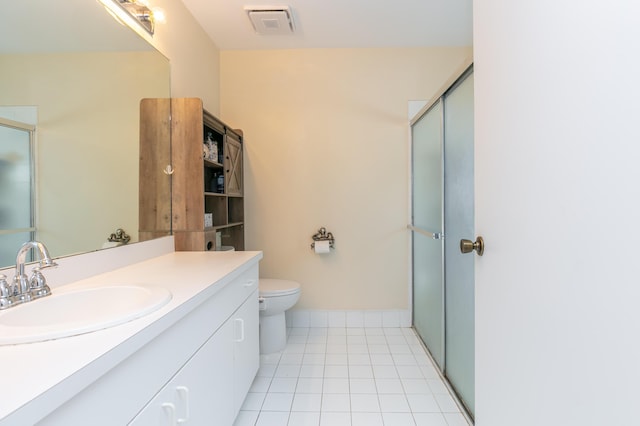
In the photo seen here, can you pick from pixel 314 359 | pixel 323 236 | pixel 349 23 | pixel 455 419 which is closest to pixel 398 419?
pixel 455 419

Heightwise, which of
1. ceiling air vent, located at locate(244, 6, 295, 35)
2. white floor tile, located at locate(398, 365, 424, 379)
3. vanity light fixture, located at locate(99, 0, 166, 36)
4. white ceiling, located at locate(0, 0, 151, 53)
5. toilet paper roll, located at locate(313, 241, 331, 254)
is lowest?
white floor tile, located at locate(398, 365, 424, 379)

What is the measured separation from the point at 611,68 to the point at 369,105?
7.85 feet

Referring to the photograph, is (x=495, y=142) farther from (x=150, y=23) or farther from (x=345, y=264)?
(x=345, y=264)

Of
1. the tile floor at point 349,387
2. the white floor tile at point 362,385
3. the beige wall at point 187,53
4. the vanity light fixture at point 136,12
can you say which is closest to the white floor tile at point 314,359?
the tile floor at point 349,387

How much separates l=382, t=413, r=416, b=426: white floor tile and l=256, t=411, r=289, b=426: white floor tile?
0.49 metres

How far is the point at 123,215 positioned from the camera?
4.98ft

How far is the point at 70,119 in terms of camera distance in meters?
1.21

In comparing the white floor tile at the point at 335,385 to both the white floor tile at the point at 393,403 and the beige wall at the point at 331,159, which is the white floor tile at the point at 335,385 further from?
the beige wall at the point at 331,159

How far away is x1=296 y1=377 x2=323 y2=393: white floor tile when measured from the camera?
1.82 meters

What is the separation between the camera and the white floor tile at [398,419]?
60.8 inches

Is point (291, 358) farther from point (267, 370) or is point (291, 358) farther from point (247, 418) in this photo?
point (247, 418)

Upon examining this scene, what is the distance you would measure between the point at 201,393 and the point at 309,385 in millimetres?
971

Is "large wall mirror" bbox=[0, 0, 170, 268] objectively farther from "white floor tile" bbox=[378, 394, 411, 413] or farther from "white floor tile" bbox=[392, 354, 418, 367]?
"white floor tile" bbox=[392, 354, 418, 367]

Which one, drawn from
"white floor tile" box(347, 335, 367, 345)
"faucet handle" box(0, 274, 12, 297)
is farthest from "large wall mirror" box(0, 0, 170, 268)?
"white floor tile" box(347, 335, 367, 345)
